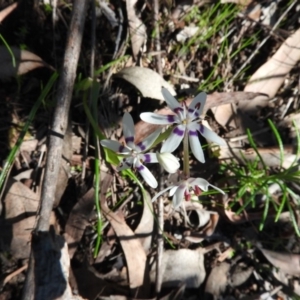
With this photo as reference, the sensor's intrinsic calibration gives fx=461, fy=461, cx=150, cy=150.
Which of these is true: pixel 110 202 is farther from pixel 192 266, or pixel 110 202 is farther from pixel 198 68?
pixel 198 68

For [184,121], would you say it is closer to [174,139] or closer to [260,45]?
[174,139]

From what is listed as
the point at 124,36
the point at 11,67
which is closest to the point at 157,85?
the point at 124,36

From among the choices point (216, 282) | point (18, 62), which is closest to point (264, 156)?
point (216, 282)

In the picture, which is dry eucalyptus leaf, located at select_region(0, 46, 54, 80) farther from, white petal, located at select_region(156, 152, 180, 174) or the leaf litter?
white petal, located at select_region(156, 152, 180, 174)

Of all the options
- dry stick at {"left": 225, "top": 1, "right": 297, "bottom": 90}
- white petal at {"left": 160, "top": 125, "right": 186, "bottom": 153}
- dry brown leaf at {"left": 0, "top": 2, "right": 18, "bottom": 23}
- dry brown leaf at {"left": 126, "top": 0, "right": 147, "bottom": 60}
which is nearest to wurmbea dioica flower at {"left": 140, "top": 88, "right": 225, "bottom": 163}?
white petal at {"left": 160, "top": 125, "right": 186, "bottom": 153}

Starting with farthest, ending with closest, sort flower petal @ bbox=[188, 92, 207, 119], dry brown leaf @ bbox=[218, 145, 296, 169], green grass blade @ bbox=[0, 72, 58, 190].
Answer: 1. dry brown leaf @ bbox=[218, 145, 296, 169]
2. green grass blade @ bbox=[0, 72, 58, 190]
3. flower petal @ bbox=[188, 92, 207, 119]

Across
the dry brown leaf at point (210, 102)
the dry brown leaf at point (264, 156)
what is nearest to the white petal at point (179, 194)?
the dry brown leaf at point (210, 102)

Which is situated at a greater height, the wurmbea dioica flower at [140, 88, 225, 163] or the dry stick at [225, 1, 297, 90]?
the dry stick at [225, 1, 297, 90]
